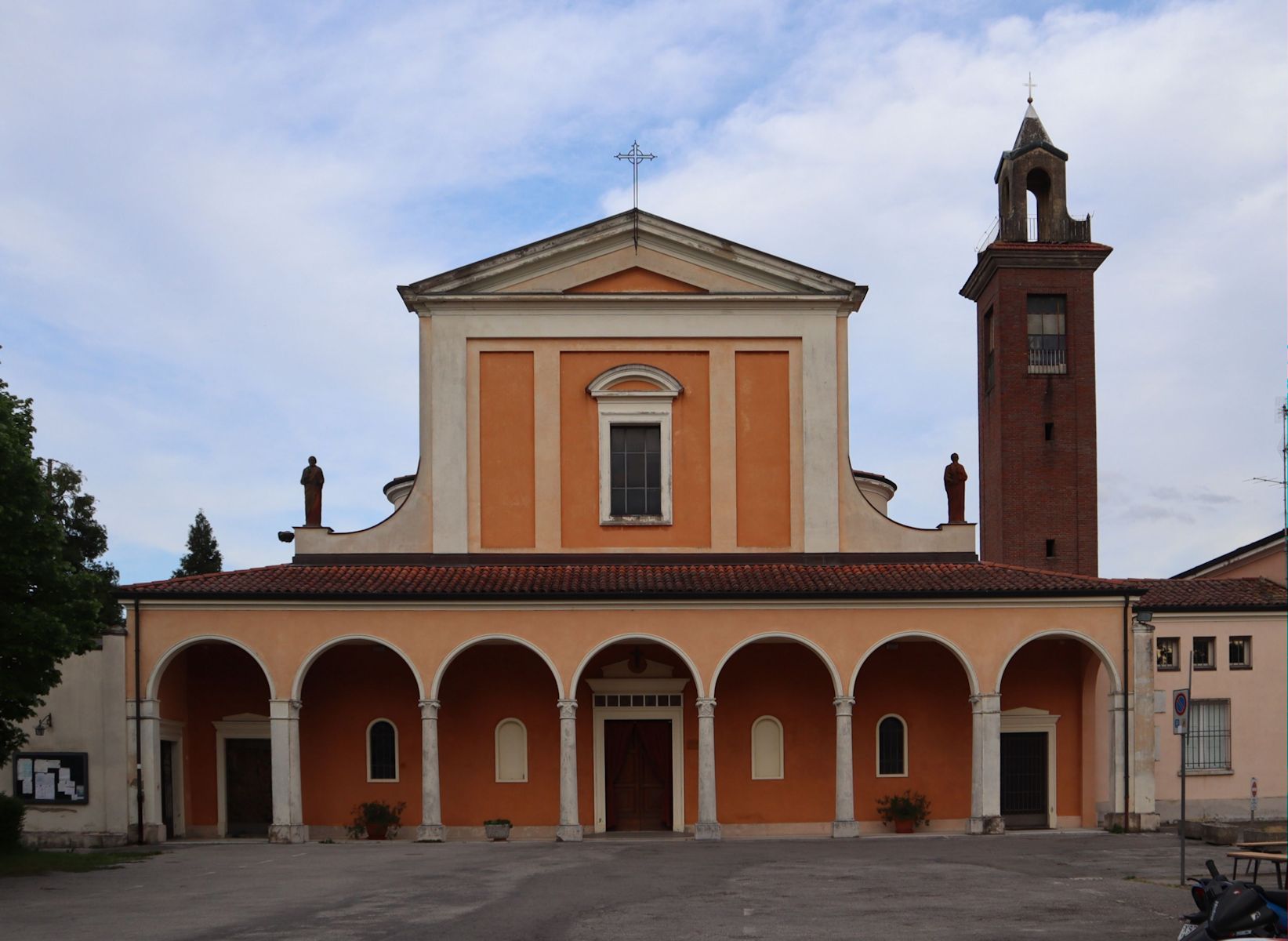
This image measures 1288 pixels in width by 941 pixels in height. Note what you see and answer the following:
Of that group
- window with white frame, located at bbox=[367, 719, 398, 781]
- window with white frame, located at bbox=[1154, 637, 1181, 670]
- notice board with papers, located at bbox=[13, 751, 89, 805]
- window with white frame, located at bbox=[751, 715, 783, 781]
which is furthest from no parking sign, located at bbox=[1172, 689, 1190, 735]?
notice board with papers, located at bbox=[13, 751, 89, 805]

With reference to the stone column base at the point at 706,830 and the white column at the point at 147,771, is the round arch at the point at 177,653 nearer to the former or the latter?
the white column at the point at 147,771

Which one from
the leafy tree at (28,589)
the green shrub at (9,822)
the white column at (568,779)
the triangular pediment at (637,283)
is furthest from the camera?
the triangular pediment at (637,283)

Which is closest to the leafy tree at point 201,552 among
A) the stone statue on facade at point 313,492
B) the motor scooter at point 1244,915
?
the stone statue on facade at point 313,492

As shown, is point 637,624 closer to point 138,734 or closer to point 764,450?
point 764,450

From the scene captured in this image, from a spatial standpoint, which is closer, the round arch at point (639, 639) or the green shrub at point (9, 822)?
the green shrub at point (9, 822)

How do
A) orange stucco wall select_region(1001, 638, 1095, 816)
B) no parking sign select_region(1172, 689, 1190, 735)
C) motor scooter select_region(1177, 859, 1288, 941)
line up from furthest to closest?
orange stucco wall select_region(1001, 638, 1095, 816)
no parking sign select_region(1172, 689, 1190, 735)
motor scooter select_region(1177, 859, 1288, 941)

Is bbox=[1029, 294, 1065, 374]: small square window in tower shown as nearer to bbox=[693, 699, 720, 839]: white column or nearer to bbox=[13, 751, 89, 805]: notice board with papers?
bbox=[693, 699, 720, 839]: white column

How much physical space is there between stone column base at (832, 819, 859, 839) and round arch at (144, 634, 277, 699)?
34.7ft

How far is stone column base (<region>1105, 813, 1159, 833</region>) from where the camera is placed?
2766 cm

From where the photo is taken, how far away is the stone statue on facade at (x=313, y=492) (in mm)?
30750

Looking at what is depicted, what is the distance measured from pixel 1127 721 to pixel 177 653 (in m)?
17.7

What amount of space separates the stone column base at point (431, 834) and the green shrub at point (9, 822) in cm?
684

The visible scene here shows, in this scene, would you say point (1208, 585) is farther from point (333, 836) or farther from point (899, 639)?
point (333, 836)

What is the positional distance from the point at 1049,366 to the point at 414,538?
64.6ft
